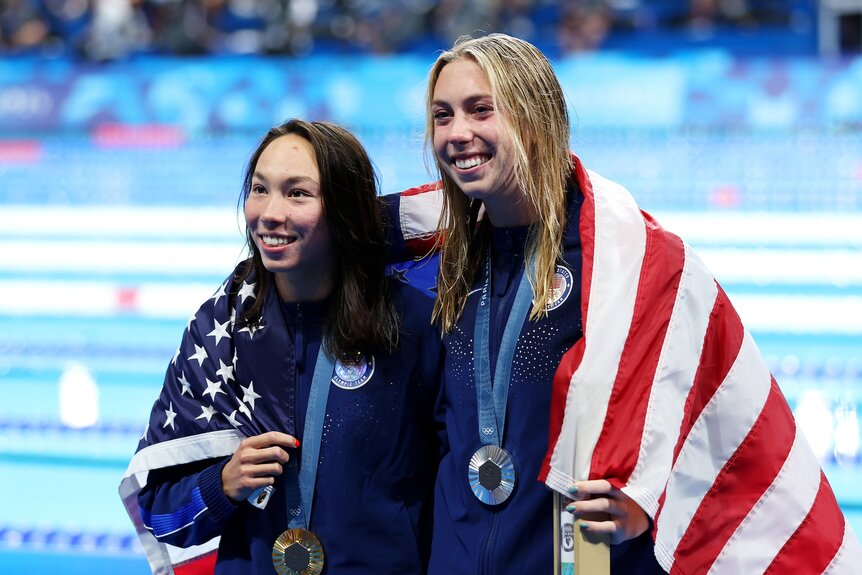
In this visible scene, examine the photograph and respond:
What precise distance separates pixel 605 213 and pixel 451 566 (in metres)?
0.63

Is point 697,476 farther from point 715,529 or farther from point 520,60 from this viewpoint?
point 520,60

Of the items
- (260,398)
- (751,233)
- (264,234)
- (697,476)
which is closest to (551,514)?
(697,476)

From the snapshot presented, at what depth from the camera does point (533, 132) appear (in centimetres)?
175

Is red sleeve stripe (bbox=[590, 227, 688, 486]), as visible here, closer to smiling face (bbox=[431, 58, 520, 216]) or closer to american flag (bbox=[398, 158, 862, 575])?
american flag (bbox=[398, 158, 862, 575])

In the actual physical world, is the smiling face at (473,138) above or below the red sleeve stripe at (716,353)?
above

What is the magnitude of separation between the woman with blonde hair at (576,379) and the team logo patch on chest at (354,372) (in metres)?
0.14

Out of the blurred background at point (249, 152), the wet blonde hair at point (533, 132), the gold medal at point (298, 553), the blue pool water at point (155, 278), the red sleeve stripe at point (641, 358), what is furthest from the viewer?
the blurred background at point (249, 152)

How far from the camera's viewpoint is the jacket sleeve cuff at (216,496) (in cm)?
184

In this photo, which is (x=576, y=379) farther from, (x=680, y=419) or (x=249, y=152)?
(x=249, y=152)

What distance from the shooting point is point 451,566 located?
5.71 feet

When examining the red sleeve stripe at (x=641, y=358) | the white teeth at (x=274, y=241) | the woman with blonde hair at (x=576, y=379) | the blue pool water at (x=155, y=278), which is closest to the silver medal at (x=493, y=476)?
the woman with blonde hair at (x=576, y=379)

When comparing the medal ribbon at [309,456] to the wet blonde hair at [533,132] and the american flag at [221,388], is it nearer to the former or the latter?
the american flag at [221,388]

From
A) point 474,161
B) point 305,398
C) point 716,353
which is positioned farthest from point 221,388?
point 716,353

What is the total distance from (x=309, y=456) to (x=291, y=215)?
42cm
